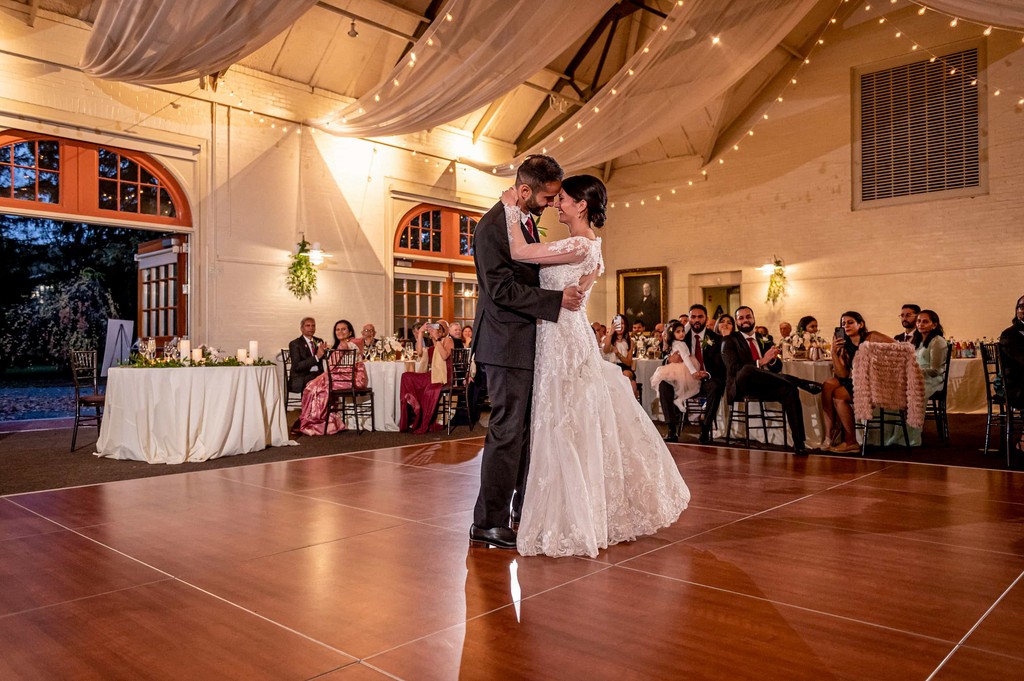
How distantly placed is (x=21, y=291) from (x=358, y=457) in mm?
13206

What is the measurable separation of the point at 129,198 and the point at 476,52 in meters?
5.05

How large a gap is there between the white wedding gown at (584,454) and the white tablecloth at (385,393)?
5.10m

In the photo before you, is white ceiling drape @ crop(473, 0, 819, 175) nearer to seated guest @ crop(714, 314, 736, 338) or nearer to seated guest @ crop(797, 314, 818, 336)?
seated guest @ crop(714, 314, 736, 338)

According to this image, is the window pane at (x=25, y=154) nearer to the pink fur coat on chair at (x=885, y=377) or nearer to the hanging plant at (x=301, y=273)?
the hanging plant at (x=301, y=273)

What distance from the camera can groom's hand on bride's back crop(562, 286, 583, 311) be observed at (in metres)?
3.03

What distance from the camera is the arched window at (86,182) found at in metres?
7.98

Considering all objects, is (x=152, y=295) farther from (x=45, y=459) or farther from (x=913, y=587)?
(x=913, y=587)

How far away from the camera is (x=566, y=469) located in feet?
9.48

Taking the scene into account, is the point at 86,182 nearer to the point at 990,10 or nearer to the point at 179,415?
the point at 179,415

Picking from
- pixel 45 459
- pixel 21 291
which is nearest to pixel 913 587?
pixel 45 459

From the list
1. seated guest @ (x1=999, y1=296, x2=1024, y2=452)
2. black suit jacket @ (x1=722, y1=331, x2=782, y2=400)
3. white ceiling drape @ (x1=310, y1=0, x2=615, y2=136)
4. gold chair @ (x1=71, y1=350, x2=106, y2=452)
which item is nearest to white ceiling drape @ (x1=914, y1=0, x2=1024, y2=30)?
seated guest @ (x1=999, y1=296, x2=1024, y2=452)

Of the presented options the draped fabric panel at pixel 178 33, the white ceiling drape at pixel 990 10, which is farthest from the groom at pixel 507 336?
the draped fabric panel at pixel 178 33

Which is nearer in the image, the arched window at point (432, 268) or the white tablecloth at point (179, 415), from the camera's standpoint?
the white tablecloth at point (179, 415)

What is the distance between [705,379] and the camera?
267 inches
